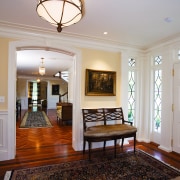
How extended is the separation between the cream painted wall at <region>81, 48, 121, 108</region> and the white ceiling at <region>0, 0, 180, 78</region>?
396mm

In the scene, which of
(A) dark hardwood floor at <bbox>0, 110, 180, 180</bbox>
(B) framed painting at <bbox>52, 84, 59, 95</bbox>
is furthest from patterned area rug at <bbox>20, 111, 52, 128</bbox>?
(B) framed painting at <bbox>52, 84, 59, 95</bbox>

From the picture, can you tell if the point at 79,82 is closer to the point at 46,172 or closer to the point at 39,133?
the point at 46,172

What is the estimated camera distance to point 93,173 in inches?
99.8

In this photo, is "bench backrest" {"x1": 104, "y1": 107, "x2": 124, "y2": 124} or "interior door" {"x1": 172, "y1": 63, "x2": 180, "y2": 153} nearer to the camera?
"interior door" {"x1": 172, "y1": 63, "x2": 180, "y2": 153}

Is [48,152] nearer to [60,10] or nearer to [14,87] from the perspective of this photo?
[14,87]

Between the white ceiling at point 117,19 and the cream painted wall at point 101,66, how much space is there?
0.40 metres

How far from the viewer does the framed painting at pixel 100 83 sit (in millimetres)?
3651

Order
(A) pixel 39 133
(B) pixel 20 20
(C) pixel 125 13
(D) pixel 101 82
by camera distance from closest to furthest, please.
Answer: (C) pixel 125 13, (B) pixel 20 20, (D) pixel 101 82, (A) pixel 39 133

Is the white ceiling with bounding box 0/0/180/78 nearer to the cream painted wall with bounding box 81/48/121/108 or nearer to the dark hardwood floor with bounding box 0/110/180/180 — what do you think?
the cream painted wall with bounding box 81/48/121/108

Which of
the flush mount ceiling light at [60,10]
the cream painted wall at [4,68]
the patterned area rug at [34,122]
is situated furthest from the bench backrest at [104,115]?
the patterned area rug at [34,122]

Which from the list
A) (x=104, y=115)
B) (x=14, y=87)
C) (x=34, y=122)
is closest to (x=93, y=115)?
(x=104, y=115)

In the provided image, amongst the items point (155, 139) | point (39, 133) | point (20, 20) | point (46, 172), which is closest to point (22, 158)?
point (46, 172)

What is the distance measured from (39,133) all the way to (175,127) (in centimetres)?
390

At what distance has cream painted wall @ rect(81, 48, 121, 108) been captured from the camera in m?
3.65
